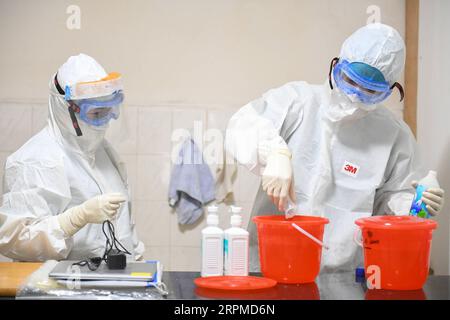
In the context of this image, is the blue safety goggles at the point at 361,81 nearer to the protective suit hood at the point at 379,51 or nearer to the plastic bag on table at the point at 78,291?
the protective suit hood at the point at 379,51

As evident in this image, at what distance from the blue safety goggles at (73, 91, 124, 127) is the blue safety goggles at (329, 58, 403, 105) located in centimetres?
72

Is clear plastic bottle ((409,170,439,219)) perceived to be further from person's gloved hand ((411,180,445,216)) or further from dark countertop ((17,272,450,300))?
dark countertop ((17,272,450,300))

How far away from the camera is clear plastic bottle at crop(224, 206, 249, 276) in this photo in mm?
1568

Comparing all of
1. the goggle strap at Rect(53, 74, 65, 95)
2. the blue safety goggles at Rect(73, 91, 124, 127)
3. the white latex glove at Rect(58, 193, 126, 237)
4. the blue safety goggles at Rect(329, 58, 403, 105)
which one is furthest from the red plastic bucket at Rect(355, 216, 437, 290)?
the goggle strap at Rect(53, 74, 65, 95)

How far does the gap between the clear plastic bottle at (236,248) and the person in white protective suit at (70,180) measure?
0.39 m

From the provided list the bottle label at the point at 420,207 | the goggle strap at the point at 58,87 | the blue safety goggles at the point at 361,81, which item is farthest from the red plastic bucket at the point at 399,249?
the goggle strap at the point at 58,87

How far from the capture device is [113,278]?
1.42m

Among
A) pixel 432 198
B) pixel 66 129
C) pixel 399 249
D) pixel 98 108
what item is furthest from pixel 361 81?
pixel 66 129

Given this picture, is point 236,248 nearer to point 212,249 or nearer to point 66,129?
point 212,249

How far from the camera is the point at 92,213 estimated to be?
1.76 meters

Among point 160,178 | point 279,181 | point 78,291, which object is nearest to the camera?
point 78,291

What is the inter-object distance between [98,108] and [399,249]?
1.08 meters
